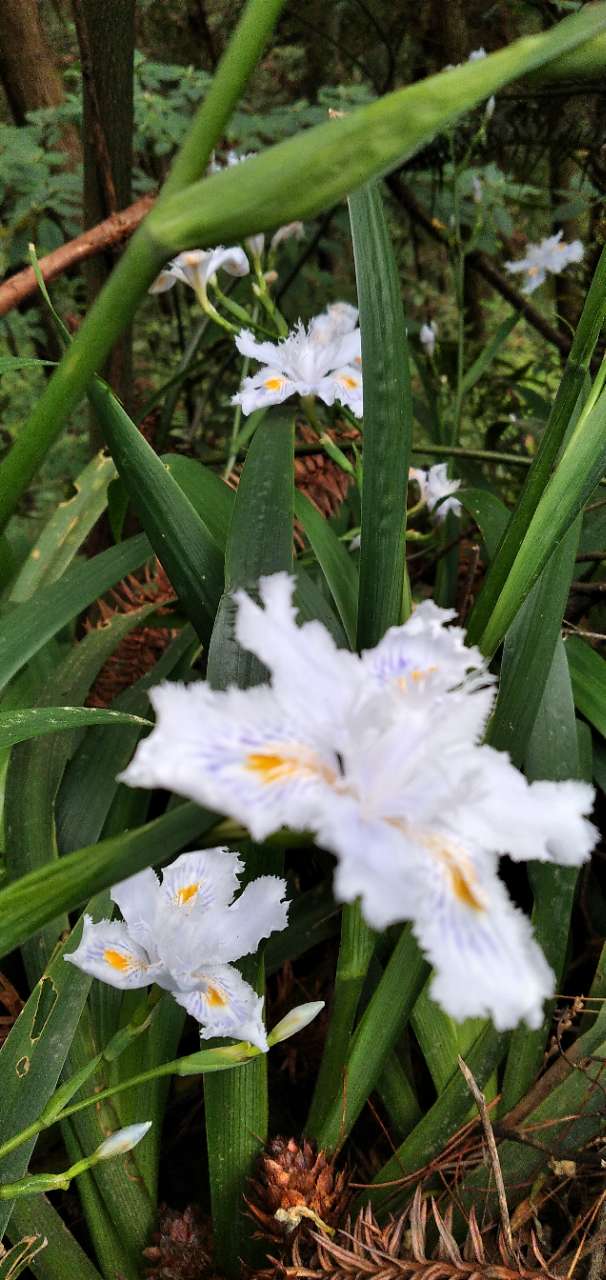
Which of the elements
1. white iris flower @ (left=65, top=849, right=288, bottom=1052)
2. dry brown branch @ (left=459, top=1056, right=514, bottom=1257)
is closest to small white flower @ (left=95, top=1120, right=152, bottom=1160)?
white iris flower @ (left=65, top=849, right=288, bottom=1052)

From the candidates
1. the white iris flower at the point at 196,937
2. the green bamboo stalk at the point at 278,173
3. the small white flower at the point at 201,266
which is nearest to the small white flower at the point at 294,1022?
the white iris flower at the point at 196,937

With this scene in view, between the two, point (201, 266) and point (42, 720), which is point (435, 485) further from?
point (42, 720)

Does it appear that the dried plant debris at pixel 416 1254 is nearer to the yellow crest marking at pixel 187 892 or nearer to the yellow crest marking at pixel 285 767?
the yellow crest marking at pixel 187 892

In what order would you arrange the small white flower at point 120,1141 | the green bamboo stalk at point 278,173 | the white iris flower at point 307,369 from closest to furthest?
the green bamboo stalk at point 278,173 < the small white flower at point 120,1141 < the white iris flower at point 307,369

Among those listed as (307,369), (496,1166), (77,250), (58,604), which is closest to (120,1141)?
(496,1166)

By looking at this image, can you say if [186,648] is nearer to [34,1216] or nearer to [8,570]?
[8,570]

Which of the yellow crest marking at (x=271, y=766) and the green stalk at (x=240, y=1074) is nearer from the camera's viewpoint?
the yellow crest marking at (x=271, y=766)
